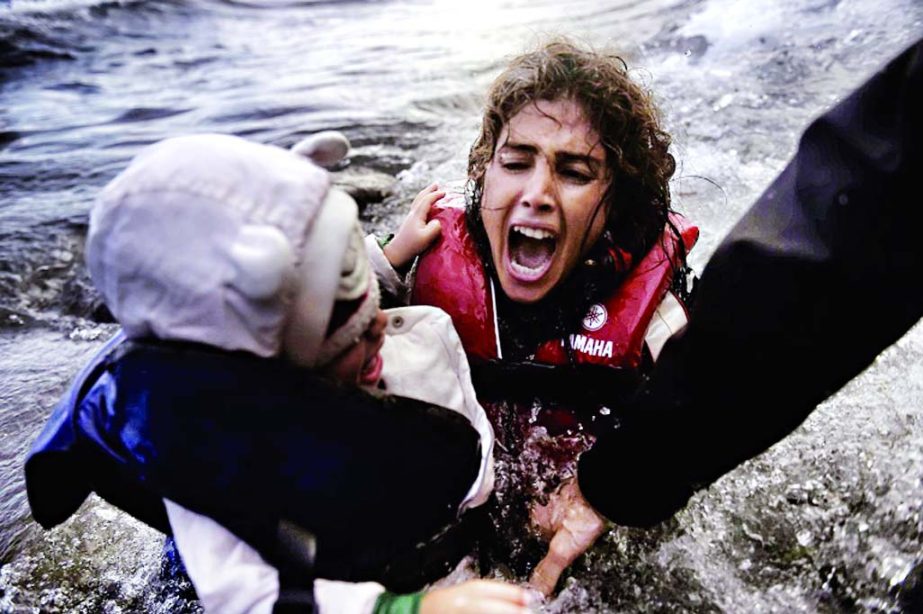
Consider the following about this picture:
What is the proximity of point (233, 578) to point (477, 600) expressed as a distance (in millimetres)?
465

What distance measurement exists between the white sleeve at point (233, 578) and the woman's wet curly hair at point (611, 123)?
1.28 metres

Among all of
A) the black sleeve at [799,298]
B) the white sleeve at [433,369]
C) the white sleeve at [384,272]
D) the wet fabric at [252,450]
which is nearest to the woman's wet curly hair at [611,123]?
the white sleeve at [384,272]

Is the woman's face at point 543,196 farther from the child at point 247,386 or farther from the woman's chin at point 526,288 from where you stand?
the child at point 247,386

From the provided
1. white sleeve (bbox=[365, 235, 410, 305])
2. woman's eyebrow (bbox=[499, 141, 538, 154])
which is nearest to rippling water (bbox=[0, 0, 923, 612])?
woman's eyebrow (bbox=[499, 141, 538, 154])

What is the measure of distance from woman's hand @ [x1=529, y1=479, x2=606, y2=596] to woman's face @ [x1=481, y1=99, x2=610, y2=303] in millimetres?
639

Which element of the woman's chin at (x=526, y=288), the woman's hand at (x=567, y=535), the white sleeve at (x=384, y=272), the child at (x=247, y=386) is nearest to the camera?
the child at (x=247, y=386)

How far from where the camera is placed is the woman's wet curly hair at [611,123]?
6.91ft

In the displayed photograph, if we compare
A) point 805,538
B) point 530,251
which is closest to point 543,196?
point 530,251

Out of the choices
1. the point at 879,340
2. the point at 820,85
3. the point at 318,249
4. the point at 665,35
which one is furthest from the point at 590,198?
the point at 665,35

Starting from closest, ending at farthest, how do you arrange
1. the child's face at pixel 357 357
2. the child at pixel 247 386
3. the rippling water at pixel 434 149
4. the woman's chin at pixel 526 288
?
the child at pixel 247 386
the child's face at pixel 357 357
the rippling water at pixel 434 149
the woman's chin at pixel 526 288

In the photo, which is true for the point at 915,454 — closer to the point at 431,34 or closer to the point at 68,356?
the point at 68,356

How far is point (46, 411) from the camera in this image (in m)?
2.85

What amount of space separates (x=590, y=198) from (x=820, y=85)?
4.65 m

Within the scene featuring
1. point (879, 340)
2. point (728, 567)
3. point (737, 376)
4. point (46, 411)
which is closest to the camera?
point (879, 340)
